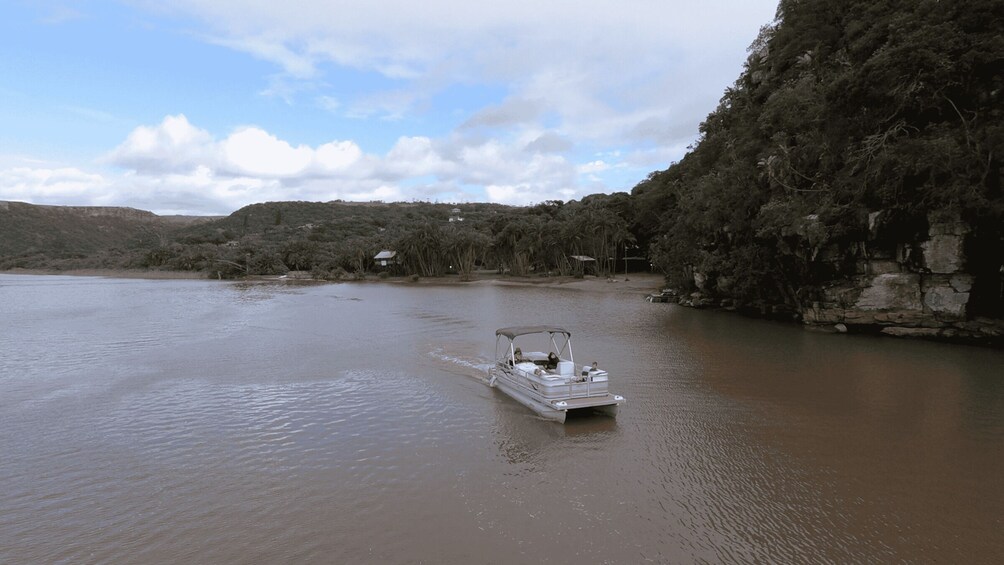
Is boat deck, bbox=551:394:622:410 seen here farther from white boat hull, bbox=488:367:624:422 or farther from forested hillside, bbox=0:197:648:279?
forested hillside, bbox=0:197:648:279

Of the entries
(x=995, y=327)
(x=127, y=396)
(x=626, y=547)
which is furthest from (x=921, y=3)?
(x=127, y=396)

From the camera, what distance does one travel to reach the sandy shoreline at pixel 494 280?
200 feet

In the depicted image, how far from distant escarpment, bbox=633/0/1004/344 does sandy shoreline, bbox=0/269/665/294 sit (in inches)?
871

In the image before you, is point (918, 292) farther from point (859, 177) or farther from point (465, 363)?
point (465, 363)

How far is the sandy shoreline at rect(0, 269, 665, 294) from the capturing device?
60.8 m

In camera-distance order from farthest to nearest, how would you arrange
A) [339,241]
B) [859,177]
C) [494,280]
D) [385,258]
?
[339,241], [385,258], [494,280], [859,177]

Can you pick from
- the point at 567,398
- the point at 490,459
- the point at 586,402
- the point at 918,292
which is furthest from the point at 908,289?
the point at 490,459

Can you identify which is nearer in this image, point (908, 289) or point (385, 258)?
Result: point (908, 289)

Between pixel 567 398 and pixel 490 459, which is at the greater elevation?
pixel 567 398

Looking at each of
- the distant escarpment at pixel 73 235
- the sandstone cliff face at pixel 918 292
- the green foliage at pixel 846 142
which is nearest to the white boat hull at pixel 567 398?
the green foliage at pixel 846 142

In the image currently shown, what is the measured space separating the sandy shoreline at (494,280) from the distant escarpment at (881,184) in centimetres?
2211

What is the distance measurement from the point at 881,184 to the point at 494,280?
5378cm

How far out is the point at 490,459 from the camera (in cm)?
1205

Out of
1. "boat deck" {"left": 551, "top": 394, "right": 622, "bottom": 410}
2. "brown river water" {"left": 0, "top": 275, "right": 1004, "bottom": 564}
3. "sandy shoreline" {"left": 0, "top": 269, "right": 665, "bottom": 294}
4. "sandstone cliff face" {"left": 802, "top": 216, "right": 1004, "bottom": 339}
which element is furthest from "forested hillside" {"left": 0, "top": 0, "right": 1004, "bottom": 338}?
"boat deck" {"left": 551, "top": 394, "right": 622, "bottom": 410}
